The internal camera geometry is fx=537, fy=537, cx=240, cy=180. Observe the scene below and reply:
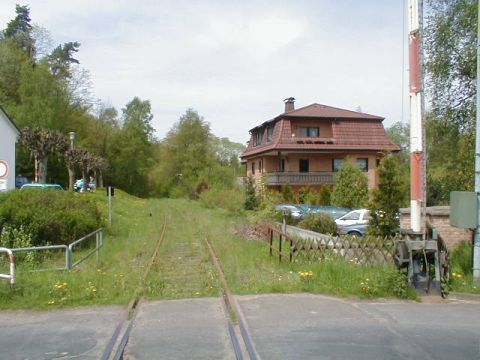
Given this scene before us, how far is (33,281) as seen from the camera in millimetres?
9789

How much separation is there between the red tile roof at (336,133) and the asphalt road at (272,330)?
126 ft

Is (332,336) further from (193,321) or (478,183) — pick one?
(478,183)

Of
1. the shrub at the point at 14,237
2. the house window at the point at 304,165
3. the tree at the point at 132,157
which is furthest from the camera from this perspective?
the tree at the point at 132,157

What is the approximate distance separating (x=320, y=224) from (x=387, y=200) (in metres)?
2.98

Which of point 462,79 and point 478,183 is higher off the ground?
point 462,79

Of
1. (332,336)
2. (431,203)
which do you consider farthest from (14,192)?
(431,203)

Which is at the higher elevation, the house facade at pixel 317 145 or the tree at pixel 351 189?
the house facade at pixel 317 145

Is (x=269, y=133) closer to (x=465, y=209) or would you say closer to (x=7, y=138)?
(x=7, y=138)

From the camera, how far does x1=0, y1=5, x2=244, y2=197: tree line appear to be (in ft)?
182

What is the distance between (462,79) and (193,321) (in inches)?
519

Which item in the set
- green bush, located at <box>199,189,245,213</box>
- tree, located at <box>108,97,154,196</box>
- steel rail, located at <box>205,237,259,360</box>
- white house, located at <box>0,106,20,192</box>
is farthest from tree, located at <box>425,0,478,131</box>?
tree, located at <box>108,97,154,196</box>

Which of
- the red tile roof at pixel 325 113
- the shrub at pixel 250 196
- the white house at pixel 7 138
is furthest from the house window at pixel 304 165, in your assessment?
the white house at pixel 7 138

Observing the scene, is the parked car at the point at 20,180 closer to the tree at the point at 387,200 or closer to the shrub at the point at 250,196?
the shrub at the point at 250,196

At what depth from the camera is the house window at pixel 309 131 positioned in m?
49.6
